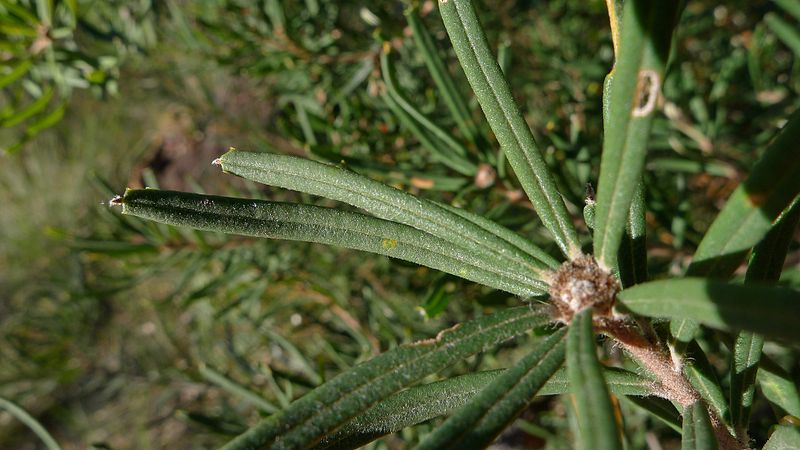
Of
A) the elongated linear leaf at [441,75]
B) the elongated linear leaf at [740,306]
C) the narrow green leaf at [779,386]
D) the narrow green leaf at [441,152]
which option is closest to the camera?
the elongated linear leaf at [740,306]

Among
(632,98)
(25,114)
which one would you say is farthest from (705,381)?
(25,114)

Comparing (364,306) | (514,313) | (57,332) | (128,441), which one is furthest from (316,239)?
(128,441)

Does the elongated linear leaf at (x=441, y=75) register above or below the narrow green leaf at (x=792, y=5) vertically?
above

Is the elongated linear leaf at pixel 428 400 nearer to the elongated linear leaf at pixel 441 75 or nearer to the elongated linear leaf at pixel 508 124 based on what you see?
the elongated linear leaf at pixel 508 124

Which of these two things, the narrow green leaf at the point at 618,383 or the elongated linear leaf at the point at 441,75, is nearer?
the narrow green leaf at the point at 618,383

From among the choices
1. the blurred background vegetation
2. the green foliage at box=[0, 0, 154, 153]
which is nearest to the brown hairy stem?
the blurred background vegetation

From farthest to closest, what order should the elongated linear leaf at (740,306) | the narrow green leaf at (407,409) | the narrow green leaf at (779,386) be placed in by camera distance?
1. the narrow green leaf at (779,386)
2. the narrow green leaf at (407,409)
3. the elongated linear leaf at (740,306)

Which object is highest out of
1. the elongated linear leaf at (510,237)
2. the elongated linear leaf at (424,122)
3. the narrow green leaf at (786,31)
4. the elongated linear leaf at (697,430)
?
the narrow green leaf at (786,31)

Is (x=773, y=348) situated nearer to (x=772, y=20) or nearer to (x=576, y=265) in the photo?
(x=772, y=20)

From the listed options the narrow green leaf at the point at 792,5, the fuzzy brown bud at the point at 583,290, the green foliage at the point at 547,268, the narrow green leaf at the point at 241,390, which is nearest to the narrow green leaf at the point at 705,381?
the green foliage at the point at 547,268
